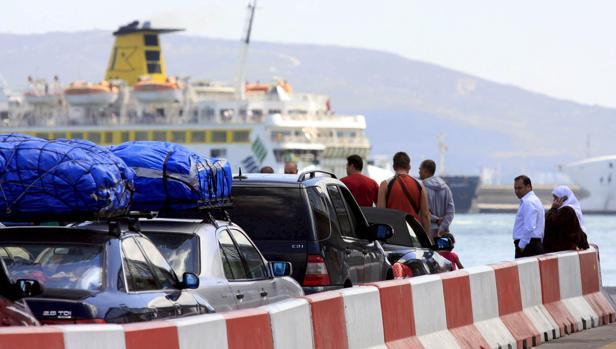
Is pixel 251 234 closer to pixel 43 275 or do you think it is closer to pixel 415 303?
pixel 415 303

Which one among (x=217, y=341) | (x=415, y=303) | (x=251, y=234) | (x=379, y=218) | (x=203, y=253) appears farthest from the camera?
(x=379, y=218)

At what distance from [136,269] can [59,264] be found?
0.44 metres

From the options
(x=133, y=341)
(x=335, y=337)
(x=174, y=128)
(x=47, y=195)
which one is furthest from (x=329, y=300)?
(x=174, y=128)

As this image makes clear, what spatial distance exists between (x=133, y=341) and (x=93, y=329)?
1.28ft

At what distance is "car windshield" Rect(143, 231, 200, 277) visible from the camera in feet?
33.3

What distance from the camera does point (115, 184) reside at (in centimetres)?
967

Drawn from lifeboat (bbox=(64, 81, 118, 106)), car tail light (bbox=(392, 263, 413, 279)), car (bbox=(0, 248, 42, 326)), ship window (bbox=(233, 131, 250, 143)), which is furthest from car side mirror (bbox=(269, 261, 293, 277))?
lifeboat (bbox=(64, 81, 118, 106))

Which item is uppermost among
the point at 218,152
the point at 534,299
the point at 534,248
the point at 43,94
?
the point at 43,94

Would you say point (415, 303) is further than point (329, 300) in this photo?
Yes

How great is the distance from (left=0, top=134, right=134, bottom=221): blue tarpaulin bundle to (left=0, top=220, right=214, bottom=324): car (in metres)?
0.34

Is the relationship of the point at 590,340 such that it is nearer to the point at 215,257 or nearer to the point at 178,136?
the point at 215,257

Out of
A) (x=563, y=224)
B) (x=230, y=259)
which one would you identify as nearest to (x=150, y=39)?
(x=563, y=224)

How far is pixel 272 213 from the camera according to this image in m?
12.6

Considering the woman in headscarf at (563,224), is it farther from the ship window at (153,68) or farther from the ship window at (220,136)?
the ship window at (153,68)
